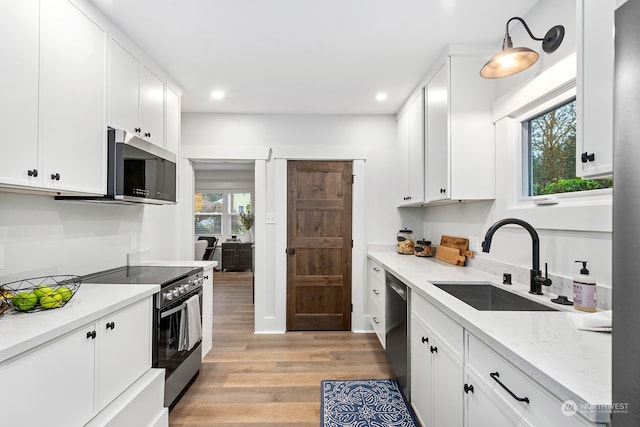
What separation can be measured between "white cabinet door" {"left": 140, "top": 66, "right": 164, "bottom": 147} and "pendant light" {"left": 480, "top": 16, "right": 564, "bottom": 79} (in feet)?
7.49

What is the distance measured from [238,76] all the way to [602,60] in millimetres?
2468

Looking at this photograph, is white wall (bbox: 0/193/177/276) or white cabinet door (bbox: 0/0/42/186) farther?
white wall (bbox: 0/193/177/276)

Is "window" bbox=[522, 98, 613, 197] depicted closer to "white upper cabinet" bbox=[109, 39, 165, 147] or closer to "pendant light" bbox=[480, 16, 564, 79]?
"pendant light" bbox=[480, 16, 564, 79]

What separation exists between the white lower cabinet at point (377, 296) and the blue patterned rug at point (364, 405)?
19.0 inches

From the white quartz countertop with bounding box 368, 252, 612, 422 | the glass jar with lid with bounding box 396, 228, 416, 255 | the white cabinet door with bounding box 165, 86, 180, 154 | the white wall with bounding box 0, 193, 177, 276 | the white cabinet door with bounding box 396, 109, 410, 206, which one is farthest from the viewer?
the glass jar with lid with bounding box 396, 228, 416, 255

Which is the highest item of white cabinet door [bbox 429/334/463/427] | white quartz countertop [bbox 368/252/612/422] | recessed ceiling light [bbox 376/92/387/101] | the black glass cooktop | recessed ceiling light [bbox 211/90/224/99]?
recessed ceiling light [bbox 376/92/387/101]

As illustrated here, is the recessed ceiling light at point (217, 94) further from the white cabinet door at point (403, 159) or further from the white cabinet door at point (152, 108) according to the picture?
the white cabinet door at point (403, 159)

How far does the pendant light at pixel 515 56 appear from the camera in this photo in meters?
1.50

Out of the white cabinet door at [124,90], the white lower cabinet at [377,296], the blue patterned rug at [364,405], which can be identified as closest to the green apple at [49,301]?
the white cabinet door at [124,90]

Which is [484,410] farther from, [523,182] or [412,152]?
[412,152]

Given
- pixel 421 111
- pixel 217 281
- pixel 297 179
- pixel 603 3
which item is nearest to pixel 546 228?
pixel 603 3

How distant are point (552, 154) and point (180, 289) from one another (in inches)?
98.5

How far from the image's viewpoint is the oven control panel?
6.33 ft

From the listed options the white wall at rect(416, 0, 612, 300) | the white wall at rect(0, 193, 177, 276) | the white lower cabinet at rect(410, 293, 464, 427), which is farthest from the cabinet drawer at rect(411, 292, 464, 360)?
the white wall at rect(0, 193, 177, 276)
